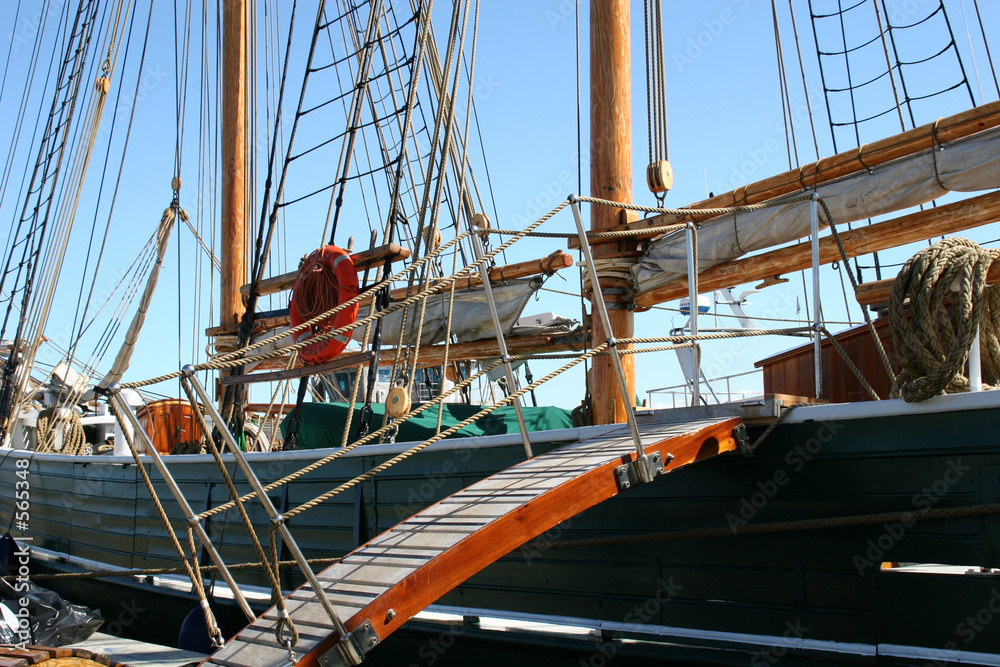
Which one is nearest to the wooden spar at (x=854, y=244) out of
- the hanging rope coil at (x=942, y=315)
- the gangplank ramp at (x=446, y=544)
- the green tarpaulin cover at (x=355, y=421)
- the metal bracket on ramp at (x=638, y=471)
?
the green tarpaulin cover at (x=355, y=421)

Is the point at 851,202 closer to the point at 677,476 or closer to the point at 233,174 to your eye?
the point at 677,476

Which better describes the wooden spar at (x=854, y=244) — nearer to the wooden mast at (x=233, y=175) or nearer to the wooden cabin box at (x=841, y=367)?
the wooden cabin box at (x=841, y=367)

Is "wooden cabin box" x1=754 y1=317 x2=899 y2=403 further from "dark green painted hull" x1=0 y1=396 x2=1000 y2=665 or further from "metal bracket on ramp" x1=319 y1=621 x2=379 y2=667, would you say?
"metal bracket on ramp" x1=319 y1=621 x2=379 y2=667

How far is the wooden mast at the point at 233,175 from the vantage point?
28.8 ft

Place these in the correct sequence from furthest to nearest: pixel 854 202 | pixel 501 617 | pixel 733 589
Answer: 1. pixel 854 202
2. pixel 501 617
3. pixel 733 589

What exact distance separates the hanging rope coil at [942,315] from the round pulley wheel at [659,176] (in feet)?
7.62

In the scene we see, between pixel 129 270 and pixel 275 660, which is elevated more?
pixel 129 270

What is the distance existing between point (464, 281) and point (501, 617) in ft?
12.4

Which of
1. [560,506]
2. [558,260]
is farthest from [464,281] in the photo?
[560,506]

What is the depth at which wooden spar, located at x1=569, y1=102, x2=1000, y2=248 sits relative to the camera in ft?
14.7

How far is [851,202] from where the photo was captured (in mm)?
4953

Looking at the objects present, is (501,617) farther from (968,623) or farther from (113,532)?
(113,532)

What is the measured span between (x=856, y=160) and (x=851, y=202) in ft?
0.86

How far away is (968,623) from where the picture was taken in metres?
3.09
